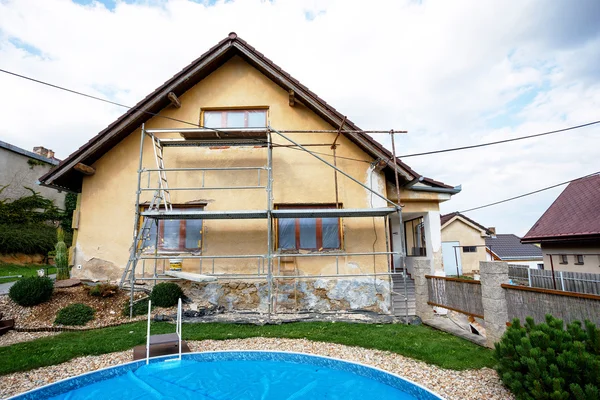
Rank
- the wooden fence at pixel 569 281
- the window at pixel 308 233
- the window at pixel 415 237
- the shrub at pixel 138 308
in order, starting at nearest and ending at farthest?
the shrub at pixel 138 308 < the window at pixel 308 233 < the wooden fence at pixel 569 281 < the window at pixel 415 237

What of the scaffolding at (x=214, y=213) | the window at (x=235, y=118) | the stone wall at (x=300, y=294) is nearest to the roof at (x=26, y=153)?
the scaffolding at (x=214, y=213)

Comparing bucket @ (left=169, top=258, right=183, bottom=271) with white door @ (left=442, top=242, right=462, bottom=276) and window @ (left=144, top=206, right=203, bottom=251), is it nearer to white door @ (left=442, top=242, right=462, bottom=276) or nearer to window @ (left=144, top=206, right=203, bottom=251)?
window @ (left=144, top=206, right=203, bottom=251)

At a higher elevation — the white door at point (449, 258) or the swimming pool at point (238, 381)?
the white door at point (449, 258)

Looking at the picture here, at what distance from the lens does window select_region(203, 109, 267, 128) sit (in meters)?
10.4

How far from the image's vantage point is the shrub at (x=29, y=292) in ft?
25.7

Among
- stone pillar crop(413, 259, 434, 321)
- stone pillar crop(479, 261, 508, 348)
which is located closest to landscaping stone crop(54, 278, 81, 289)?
stone pillar crop(413, 259, 434, 321)

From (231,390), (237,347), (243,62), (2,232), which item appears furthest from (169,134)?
(2,232)

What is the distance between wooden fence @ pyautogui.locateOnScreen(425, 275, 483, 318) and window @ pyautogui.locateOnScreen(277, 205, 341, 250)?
285 cm

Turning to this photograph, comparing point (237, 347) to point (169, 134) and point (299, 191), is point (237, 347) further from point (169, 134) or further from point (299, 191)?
point (169, 134)

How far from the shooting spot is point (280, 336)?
273 inches

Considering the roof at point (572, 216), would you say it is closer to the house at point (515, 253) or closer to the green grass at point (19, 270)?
the house at point (515, 253)

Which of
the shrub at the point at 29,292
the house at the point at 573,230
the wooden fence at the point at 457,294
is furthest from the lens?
the house at the point at 573,230

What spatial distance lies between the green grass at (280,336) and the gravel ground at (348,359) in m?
0.19

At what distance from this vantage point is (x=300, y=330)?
7352 mm
